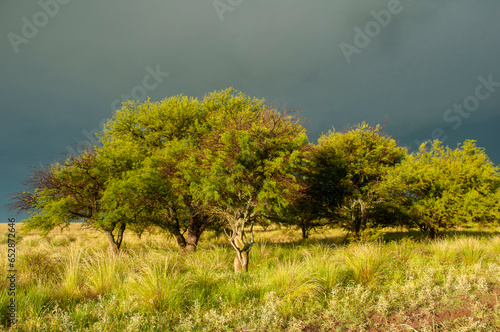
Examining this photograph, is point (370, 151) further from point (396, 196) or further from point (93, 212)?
point (93, 212)

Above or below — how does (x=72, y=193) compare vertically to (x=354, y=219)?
above

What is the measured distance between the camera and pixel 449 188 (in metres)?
19.6

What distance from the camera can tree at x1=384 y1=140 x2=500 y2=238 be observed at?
1817 cm

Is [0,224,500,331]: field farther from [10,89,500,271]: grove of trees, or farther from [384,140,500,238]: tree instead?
[384,140,500,238]: tree

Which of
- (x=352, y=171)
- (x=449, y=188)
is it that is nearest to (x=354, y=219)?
(x=352, y=171)

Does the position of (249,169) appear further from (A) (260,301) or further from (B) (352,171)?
(B) (352,171)

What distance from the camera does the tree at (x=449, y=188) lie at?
1817cm

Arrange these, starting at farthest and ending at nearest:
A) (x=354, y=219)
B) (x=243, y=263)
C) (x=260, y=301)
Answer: (x=354, y=219) < (x=243, y=263) < (x=260, y=301)

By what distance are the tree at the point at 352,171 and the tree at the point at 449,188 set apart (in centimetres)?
123

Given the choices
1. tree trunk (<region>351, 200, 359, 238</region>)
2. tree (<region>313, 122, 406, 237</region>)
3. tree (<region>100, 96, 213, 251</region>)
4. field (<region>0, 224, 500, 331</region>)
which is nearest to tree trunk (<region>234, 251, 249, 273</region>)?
field (<region>0, 224, 500, 331</region>)

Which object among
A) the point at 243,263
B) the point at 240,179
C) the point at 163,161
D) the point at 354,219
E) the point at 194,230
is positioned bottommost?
the point at 243,263

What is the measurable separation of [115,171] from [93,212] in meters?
2.55

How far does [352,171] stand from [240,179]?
12.6 m

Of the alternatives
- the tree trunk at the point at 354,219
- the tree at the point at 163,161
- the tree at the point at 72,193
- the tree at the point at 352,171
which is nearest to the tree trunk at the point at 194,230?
the tree at the point at 163,161
